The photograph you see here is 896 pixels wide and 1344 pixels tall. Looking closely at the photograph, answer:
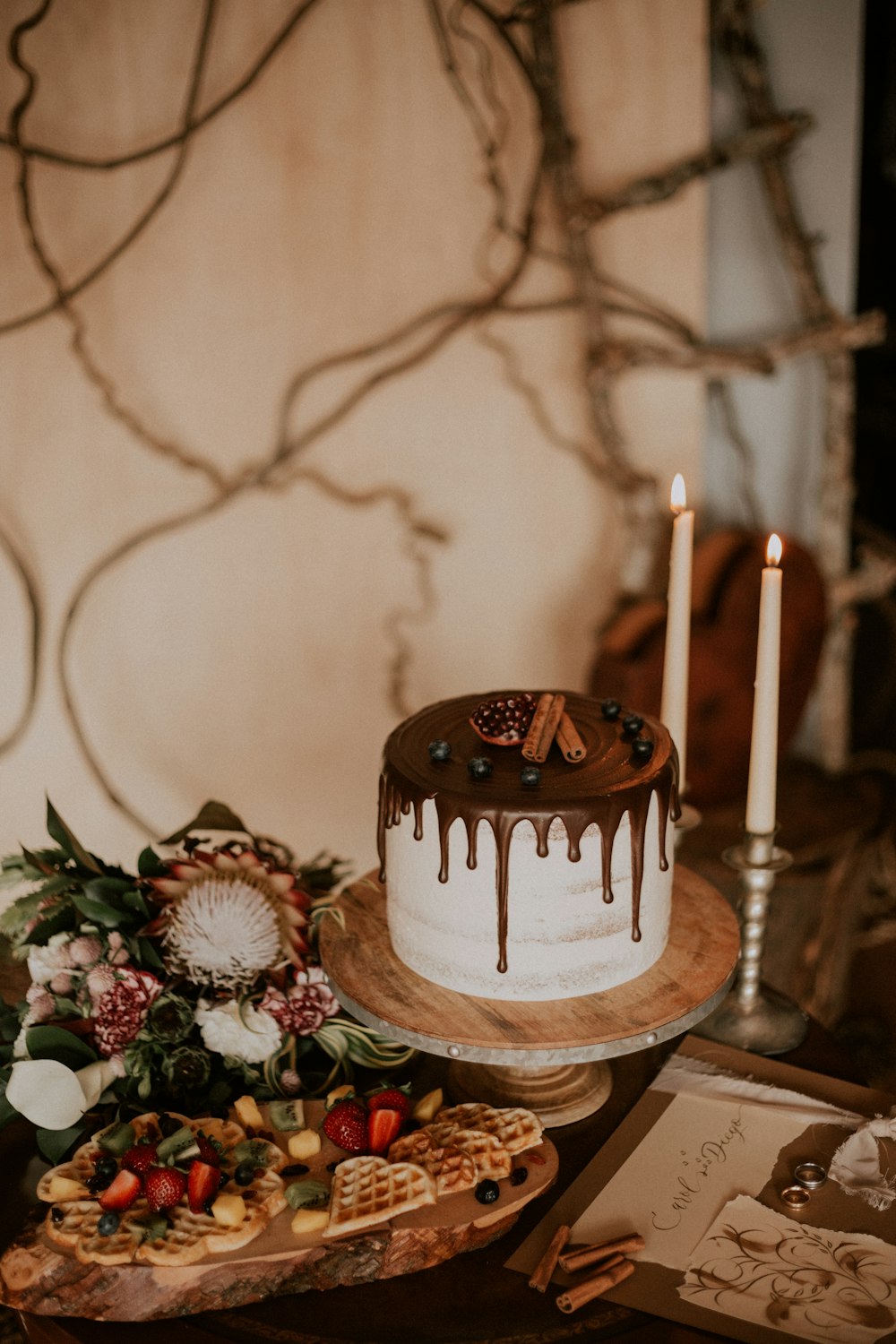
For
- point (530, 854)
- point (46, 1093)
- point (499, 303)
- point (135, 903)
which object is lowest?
point (46, 1093)

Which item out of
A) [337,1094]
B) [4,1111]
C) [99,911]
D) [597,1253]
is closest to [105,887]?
[99,911]

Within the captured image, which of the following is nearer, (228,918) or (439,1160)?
(439,1160)

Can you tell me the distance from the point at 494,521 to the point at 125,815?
3.24 ft

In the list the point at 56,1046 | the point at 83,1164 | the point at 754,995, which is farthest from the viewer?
the point at 754,995

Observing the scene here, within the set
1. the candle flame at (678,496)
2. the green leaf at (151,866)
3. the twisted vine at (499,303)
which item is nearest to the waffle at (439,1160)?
the green leaf at (151,866)

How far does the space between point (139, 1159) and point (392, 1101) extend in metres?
0.26

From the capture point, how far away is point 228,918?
1.33m

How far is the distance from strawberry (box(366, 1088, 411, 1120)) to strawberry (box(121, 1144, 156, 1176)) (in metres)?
0.23

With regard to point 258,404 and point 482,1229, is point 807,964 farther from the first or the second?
point 258,404

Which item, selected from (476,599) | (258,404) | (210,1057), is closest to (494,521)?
(476,599)

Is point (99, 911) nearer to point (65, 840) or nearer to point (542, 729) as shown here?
point (65, 840)

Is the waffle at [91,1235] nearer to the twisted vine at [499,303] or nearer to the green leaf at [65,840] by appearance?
the green leaf at [65,840]

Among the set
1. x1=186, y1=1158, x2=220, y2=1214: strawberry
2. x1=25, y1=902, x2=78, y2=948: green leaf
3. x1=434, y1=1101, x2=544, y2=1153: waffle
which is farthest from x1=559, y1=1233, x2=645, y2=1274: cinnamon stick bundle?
x1=25, y1=902, x2=78, y2=948: green leaf

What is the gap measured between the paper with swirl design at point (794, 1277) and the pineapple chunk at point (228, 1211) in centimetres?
42
